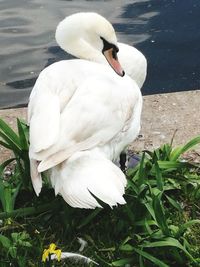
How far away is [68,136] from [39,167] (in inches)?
8.7

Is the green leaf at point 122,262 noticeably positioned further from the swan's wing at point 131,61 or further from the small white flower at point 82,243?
the swan's wing at point 131,61

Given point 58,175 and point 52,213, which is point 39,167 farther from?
point 52,213

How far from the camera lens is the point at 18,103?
5906 millimetres

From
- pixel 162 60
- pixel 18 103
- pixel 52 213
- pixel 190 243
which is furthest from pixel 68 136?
pixel 162 60

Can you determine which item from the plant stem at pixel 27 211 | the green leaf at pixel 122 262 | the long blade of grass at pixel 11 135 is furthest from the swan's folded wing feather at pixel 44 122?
the green leaf at pixel 122 262

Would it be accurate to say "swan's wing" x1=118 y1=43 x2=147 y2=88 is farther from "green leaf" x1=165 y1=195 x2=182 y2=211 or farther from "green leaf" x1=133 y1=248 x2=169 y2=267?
"green leaf" x1=133 y1=248 x2=169 y2=267

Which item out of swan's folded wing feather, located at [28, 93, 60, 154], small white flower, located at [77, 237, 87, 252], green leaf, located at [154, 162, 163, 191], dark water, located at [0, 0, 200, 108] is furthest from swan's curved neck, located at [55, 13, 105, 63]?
dark water, located at [0, 0, 200, 108]

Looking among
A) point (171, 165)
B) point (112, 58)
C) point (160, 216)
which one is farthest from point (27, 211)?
point (112, 58)

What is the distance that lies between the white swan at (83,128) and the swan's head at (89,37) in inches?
4.9

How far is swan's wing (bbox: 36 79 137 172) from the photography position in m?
3.21

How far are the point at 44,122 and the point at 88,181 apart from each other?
45cm

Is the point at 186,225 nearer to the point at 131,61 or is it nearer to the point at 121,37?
the point at 131,61

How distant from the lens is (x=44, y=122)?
3311mm

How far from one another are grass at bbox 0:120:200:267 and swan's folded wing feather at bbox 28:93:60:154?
34 centimetres
